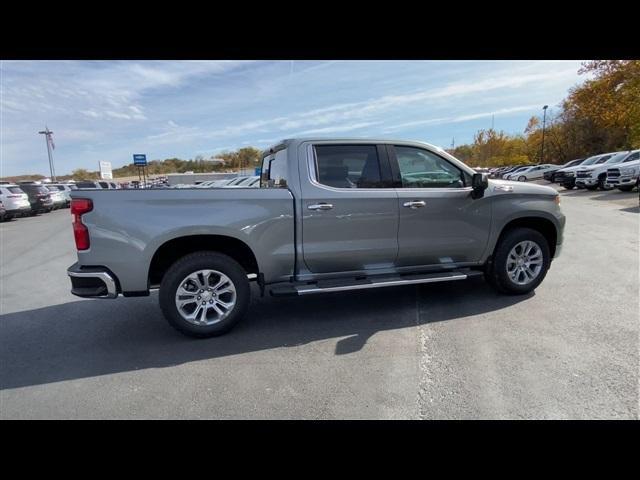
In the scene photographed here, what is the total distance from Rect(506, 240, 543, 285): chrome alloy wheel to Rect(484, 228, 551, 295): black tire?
43 millimetres

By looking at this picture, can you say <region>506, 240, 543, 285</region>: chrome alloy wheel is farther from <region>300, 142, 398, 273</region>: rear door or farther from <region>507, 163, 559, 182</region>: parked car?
<region>507, 163, 559, 182</region>: parked car

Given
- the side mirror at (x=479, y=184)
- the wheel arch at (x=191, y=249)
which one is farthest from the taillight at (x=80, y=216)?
the side mirror at (x=479, y=184)

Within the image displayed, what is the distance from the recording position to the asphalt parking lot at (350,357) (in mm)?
2713

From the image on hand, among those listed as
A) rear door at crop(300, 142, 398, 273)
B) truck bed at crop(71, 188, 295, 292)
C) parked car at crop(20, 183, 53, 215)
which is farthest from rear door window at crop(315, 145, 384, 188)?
parked car at crop(20, 183, 53, 215)

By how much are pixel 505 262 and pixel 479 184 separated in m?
1.12

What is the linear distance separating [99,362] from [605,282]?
6.43 m

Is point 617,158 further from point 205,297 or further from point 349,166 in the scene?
point 205,297

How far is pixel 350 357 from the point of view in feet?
11.2

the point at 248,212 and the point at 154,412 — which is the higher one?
the point at 248,212
